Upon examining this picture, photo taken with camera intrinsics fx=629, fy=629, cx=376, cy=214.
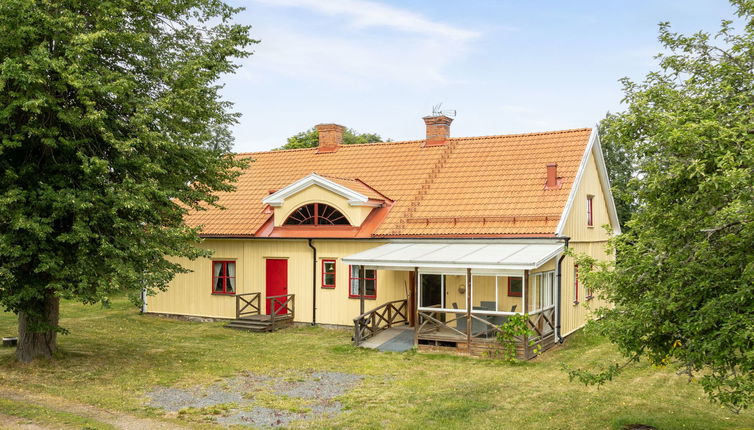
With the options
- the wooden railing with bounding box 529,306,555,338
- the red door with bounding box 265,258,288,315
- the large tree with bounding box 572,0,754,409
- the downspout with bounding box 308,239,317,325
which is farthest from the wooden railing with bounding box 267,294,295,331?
the large tree with bounding box 572,0,754,409

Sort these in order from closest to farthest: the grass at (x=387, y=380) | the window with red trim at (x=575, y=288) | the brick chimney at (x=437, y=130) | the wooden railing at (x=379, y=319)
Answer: the grass at (x=387, y=380), the wooden railing at (x=379, y=319), the window with red trim at (x=575, y=288), the brick chimney at (x=437, y=130)

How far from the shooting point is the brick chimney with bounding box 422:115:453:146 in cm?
2289

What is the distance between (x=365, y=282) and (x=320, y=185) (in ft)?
11.1

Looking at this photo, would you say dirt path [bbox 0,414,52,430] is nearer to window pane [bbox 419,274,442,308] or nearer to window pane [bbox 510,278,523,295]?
window pane [bbox 419,274,442,308]

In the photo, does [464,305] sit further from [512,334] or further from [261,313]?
[261,313]

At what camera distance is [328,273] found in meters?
20.1

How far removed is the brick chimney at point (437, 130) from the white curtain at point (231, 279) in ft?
26.8

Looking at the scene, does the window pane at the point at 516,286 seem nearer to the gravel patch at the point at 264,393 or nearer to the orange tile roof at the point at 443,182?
the orange tile roof at the point at 443,182

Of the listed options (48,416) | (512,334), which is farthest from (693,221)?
(48,416)

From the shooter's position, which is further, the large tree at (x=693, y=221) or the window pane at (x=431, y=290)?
the window pane at (x=431, y=290)

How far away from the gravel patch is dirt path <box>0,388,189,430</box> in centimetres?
77

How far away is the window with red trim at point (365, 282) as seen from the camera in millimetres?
19344

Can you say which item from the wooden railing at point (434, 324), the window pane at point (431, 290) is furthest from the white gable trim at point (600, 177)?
the window pane at point (431, 290)

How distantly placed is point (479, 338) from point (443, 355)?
103cm
